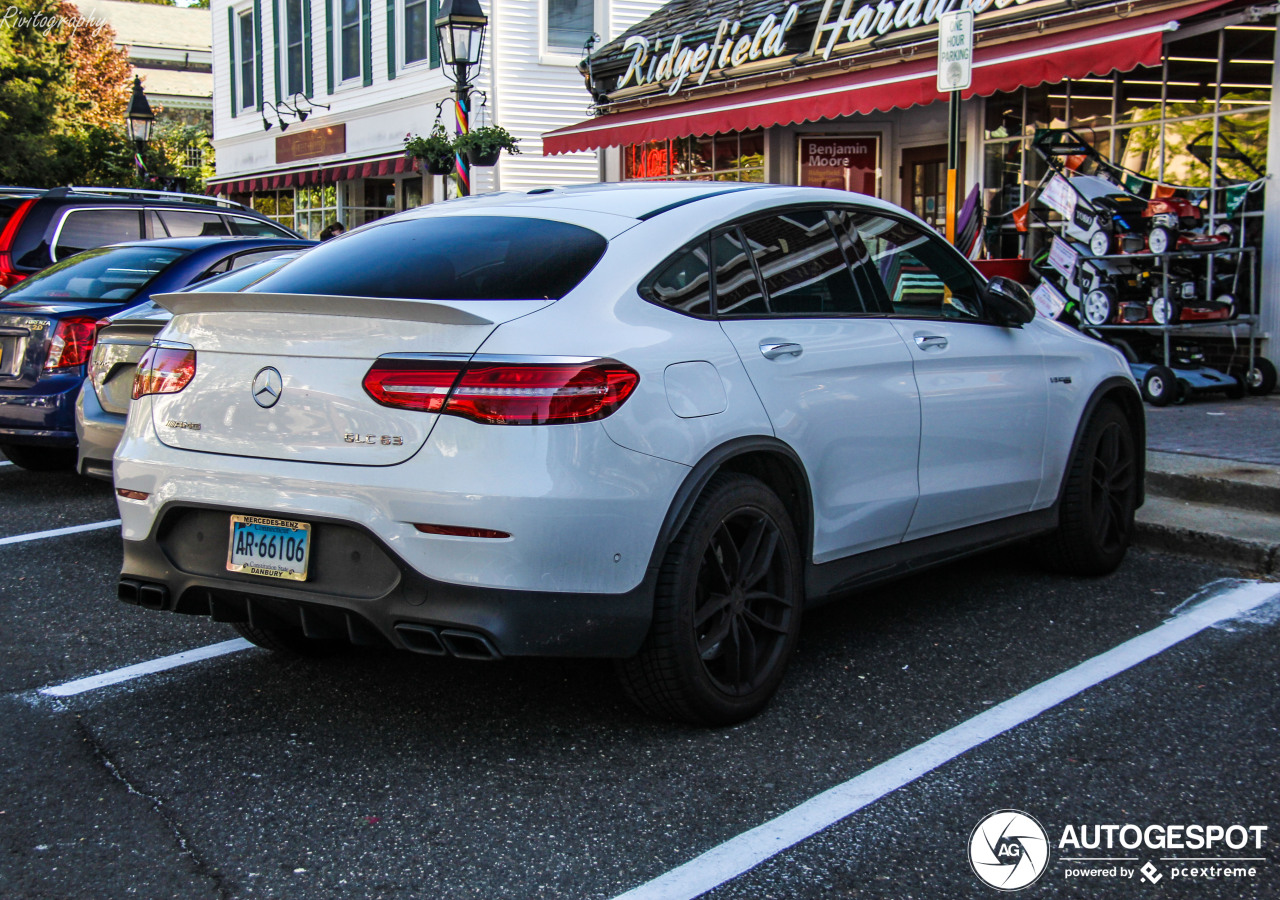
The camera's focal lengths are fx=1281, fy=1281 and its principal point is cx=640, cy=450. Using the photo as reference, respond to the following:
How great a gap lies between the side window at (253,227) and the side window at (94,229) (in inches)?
31.8

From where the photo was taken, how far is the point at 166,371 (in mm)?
3832

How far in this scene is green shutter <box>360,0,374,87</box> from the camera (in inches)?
944

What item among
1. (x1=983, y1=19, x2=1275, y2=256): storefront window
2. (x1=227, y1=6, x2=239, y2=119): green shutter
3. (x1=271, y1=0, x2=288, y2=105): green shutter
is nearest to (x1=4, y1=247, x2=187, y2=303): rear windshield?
(x1=983, y1=19, x2=1275, y2=256): storefront window

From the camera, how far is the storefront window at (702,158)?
17.0 meters

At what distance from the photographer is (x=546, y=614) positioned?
3.37 meters

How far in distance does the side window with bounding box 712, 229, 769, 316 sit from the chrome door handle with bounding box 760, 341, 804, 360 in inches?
4.7

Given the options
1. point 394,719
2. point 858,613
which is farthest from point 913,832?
point 858,613

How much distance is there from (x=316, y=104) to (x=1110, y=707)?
81.9 feet

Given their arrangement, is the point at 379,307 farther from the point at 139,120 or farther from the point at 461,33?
the point at 139,120

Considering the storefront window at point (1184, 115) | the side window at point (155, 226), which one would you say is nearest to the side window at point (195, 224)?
the side window at point (155, 226)

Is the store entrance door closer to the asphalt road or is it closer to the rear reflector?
the asphalt road

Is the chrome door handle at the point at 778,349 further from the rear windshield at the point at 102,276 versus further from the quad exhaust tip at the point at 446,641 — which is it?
the rear windshield at the point at 102,276

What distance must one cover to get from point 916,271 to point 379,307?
2.31 m

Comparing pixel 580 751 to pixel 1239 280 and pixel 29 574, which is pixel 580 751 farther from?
pixel 1239 280
